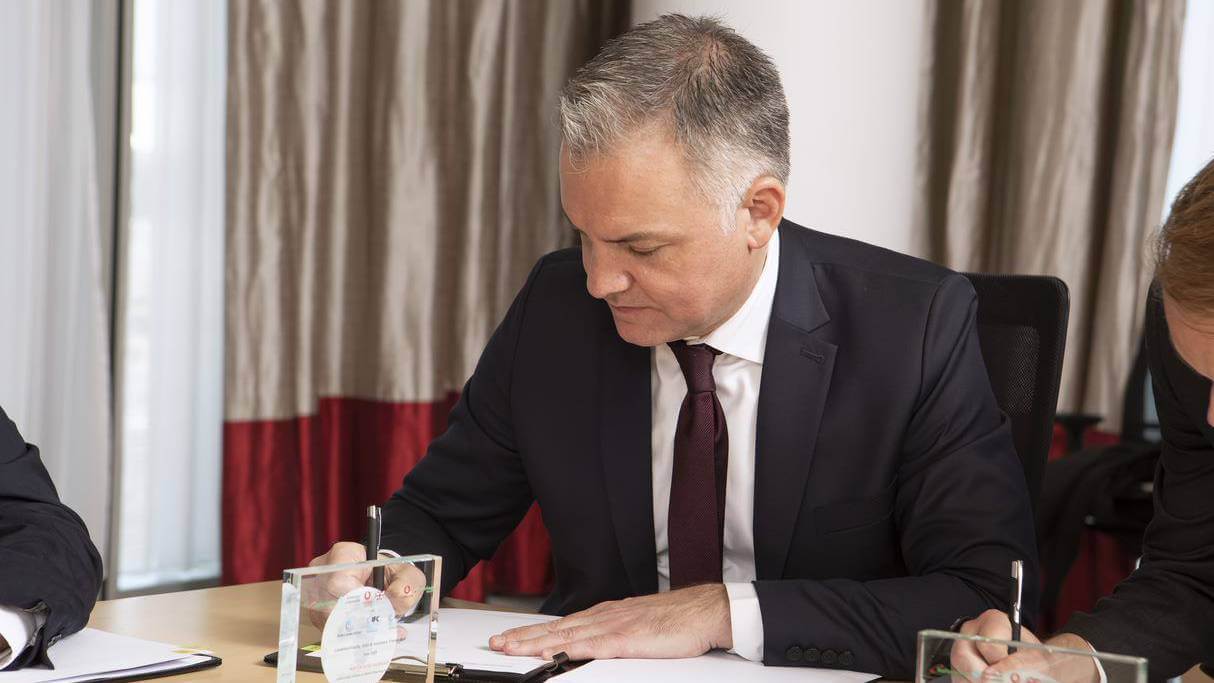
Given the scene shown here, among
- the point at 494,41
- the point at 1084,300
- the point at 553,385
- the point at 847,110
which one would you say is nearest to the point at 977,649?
the point at 553,385

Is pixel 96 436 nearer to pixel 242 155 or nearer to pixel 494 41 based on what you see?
pixel 242 155

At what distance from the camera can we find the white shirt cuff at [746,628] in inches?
56.0

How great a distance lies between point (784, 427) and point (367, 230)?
2.48 m

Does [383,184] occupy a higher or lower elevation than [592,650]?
higher

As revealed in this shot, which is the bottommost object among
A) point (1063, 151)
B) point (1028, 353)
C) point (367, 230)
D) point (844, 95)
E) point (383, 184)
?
point (1028, 353)

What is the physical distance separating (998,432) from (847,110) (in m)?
1.96

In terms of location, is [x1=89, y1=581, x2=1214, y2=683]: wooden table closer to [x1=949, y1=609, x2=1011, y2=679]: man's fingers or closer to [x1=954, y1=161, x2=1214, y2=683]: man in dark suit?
[x1=954, y1=161, x2=1214, y2=683]: man in dark suit

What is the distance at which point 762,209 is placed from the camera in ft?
5.55

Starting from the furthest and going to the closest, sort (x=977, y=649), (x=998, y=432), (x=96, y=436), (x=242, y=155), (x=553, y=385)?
(x=242, y=155)
(x=96, y=436)
(x=553, y=385)
(x=998, y=432)
(x=977, y=649)

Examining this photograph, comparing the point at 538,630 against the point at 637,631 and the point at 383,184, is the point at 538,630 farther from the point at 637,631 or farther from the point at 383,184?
the point at 383,184

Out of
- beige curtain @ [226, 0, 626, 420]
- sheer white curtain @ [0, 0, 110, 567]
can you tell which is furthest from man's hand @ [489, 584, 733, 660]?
beige curtain @ [226, 0, 626, 420]

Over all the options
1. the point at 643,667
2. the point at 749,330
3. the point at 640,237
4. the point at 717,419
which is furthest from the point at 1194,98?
the point at 643,667

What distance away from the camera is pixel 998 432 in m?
1.70

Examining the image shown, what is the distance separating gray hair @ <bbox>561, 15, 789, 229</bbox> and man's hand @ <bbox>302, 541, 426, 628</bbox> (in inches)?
24.0
